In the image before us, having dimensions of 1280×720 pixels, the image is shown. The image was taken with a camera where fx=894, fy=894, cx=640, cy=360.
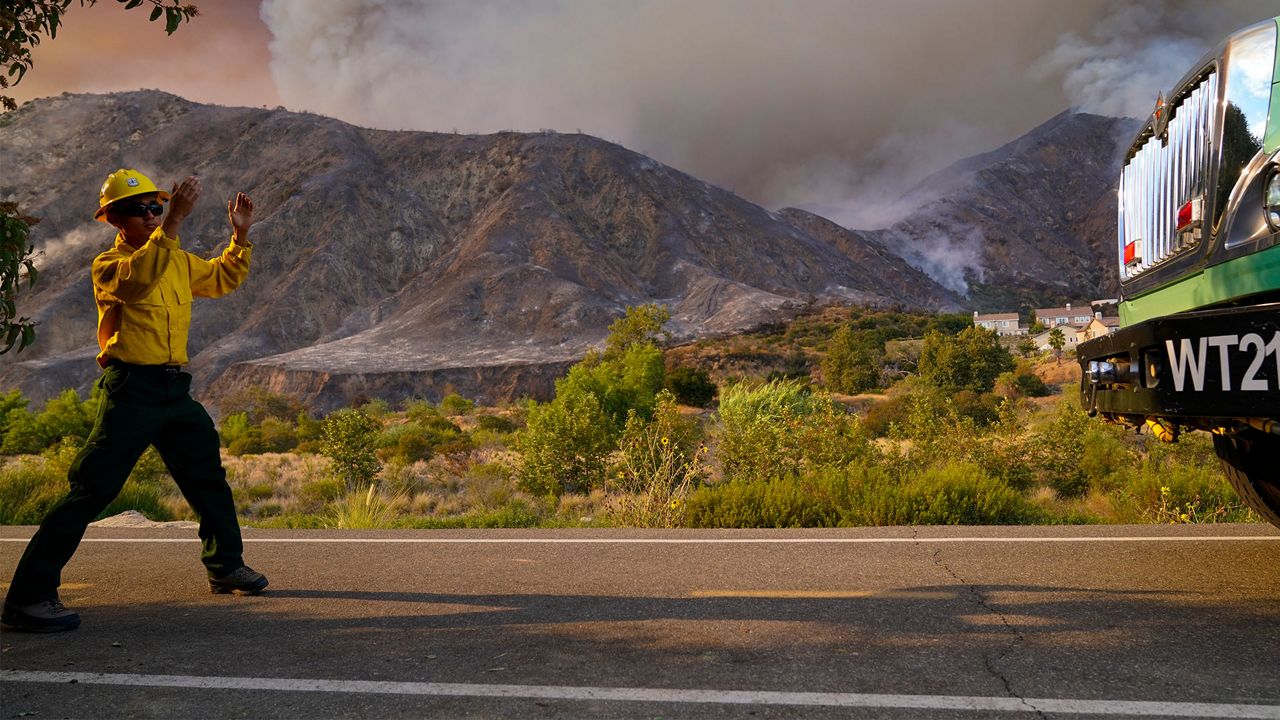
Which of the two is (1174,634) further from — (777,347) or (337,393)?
(337,393)

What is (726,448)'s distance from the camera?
1201 cm

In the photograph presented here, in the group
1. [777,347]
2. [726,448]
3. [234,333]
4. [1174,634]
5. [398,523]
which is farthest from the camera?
[234,333]

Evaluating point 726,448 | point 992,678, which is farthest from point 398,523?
point 992,678

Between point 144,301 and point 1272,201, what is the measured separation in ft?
15.5

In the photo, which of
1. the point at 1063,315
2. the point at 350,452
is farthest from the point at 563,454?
the point at 1063,315

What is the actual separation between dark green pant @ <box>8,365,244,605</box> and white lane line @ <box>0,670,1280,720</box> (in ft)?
2.37

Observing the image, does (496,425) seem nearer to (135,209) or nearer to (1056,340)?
(1056,340)

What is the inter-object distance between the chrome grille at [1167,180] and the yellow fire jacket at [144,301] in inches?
169

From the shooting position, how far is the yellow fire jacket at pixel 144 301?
410 cm

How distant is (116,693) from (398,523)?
599 cm

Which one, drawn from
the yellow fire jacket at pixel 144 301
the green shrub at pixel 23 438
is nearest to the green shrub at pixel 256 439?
the green shrub at pixel 23 438

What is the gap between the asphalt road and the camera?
2.89 meters

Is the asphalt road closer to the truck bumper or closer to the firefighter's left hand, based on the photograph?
the truck bumper

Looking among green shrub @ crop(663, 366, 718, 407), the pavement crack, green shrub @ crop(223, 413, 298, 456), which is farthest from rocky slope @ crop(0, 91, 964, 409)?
the pavement crack
